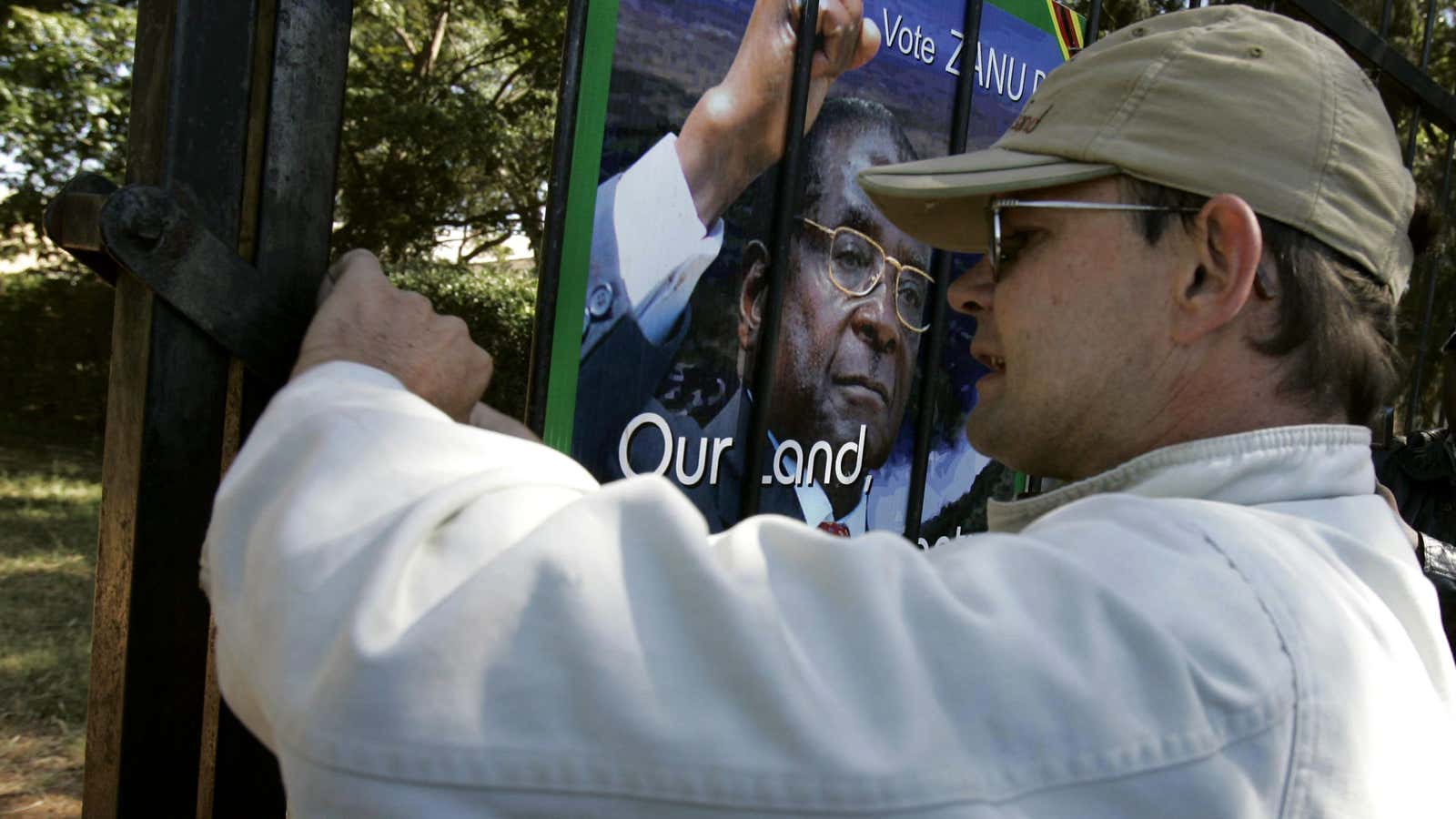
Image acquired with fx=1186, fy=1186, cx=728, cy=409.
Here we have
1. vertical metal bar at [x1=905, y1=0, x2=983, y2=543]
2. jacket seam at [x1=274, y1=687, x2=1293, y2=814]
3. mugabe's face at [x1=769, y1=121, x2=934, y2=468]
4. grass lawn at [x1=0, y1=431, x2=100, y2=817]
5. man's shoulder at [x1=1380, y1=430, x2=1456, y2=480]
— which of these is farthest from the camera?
grass lawn at [x1=0, y1=431, x2=100, y2=817]

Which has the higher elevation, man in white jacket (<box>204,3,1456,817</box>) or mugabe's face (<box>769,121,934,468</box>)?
mugabe's face (<box>769,121,934,468</box>)

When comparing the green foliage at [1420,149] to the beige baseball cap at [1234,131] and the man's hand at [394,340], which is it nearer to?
the beige baseball cap at [1234,131]

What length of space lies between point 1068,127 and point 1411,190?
0.43 m

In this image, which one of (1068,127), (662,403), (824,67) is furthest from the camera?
(824,67)

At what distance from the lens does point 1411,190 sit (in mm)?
1425

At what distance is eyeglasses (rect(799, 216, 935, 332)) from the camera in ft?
6.83

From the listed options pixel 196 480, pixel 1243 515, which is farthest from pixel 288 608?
pixel 1243 515

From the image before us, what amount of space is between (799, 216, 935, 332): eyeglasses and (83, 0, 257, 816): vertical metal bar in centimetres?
106

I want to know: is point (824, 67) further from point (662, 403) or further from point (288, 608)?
point (288, 608)

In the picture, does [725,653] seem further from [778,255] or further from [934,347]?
[934,347]

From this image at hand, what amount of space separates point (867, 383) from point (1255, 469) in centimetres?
102

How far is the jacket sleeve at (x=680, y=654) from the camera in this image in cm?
80

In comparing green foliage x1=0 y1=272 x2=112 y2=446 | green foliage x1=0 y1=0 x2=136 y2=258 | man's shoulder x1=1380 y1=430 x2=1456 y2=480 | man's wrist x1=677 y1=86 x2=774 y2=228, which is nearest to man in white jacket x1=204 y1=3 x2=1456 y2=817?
man's wrist x1=677 y1=86 x2=774 y2=228

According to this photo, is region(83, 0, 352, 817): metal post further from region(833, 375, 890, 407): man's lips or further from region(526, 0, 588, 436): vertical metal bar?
region(833, 375, 890, 407): man's lips
